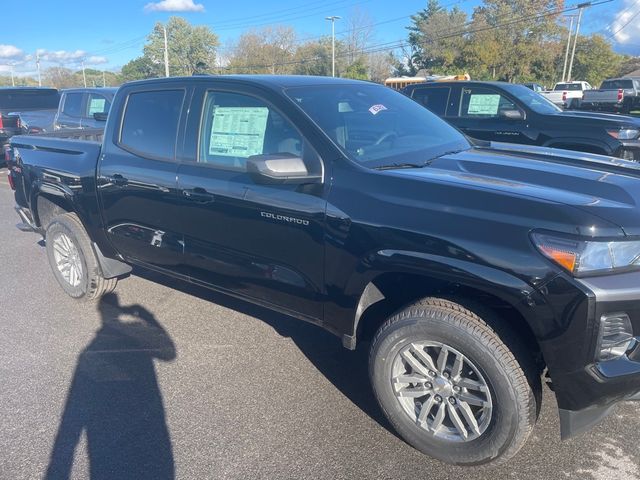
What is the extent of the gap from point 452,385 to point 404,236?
0.78 meters

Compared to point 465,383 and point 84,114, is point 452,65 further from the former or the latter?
point 465,383

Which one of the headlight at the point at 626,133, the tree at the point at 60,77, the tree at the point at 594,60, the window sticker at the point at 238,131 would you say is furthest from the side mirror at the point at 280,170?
the tree at the point at 60,77

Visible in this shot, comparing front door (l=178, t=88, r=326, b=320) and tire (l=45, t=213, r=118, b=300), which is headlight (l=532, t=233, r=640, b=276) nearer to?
front door (l=178, t=88, r=326, b=320)

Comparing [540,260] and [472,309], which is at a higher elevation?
[540,260]

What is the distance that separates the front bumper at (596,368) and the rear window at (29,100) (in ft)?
48.0

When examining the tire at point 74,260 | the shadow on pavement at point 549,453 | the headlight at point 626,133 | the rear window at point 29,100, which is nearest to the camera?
the shadow on pavement at point 549,453

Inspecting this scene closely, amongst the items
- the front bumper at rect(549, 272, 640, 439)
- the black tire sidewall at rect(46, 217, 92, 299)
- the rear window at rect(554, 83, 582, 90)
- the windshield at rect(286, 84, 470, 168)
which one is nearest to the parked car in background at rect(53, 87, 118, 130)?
the black tire sidewall at rect(46, 217, 92, 299)

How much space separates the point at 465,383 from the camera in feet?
8.36

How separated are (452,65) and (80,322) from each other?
167 ft

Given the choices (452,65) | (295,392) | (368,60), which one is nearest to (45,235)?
(295,392)

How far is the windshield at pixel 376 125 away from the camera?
310 cm

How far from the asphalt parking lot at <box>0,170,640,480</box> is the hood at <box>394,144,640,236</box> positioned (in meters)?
1.27

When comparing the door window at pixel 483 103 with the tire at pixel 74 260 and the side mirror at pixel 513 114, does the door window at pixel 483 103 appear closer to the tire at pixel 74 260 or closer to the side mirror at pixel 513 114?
the side mirror at pixel 513 114

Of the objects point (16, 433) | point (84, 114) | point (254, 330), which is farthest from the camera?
point (84, 114)
